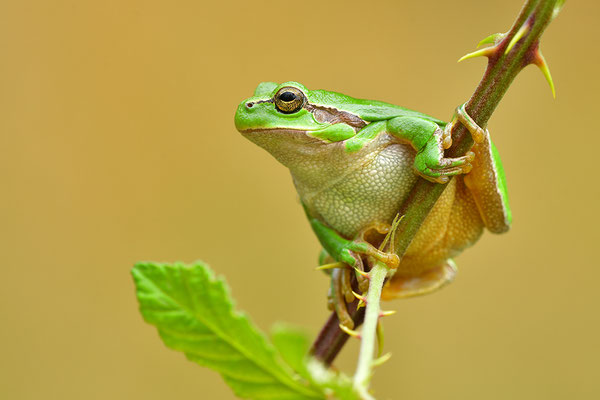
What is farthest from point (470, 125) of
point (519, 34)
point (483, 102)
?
point (519, 34)

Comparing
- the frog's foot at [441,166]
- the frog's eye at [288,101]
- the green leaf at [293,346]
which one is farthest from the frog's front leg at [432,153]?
the green leaf at [293,346]

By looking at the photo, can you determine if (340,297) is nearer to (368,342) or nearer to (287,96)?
(287,96)

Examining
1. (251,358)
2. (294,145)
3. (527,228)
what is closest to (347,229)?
(294,145)

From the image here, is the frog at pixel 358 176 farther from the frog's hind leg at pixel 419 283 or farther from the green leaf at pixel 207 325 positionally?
the green leaf at pixel 207 325

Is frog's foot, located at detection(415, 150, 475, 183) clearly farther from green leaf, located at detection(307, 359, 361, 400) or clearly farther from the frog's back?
green leaf, located at detection(307, 359, 361, 400)

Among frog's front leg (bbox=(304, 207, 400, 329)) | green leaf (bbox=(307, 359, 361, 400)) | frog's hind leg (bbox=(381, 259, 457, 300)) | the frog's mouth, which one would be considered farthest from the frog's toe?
green leaf (bbox=(307, 359, 361, 400))
